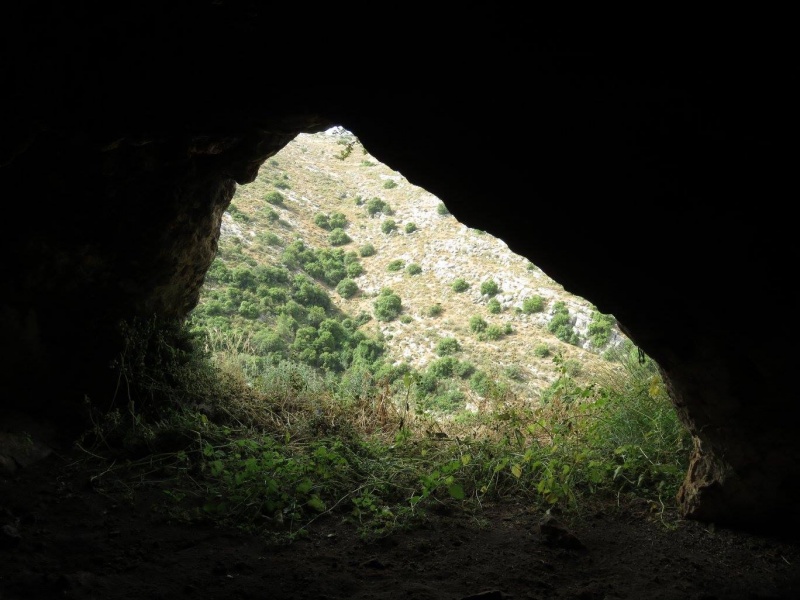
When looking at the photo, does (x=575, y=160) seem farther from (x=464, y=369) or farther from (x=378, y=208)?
(x=378, y=208)

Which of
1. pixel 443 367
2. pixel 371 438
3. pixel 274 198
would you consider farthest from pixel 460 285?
pixel 371 438

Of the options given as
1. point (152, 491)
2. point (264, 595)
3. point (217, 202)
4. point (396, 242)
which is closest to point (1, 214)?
point (217, 202)

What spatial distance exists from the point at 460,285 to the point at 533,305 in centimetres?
518

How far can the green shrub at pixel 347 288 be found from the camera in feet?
108

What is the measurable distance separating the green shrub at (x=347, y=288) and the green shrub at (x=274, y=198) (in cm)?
802

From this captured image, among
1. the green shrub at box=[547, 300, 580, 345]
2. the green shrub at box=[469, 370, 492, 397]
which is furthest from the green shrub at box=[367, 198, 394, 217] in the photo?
the green shrub at box=[469, 370, 492, 397]

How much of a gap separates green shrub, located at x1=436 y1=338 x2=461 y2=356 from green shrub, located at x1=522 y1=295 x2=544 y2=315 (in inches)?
192

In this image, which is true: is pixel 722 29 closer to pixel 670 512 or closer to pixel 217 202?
pixel 670 512

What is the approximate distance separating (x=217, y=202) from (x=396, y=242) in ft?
108

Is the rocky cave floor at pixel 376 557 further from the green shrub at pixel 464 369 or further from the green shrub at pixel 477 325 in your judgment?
the green shrub at pixel 477 325

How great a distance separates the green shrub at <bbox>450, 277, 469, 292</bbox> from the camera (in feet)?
106

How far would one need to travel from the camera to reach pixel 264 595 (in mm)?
2447

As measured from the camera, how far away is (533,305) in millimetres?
28797

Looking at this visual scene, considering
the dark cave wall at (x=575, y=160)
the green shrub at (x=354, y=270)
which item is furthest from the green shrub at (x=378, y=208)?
the dark cave wall at (x=575, y=160)
